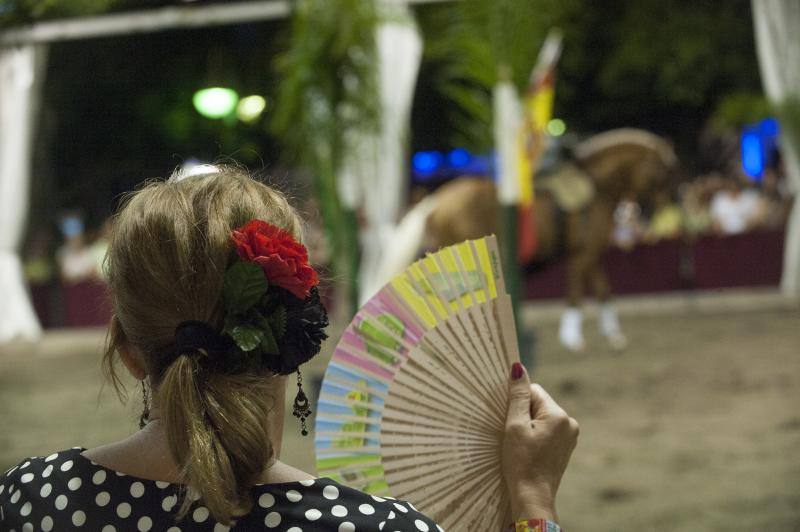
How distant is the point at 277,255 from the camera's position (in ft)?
4.11

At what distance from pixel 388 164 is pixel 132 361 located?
802cm

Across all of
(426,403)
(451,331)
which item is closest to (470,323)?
(451,331)

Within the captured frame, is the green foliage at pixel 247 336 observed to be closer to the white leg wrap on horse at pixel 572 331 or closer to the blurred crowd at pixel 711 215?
the white leg wrap on horse at pixel 572 331

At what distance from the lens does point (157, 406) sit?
4.40 feet

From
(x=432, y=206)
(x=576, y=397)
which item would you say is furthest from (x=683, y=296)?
Result: (x=576, y=397)

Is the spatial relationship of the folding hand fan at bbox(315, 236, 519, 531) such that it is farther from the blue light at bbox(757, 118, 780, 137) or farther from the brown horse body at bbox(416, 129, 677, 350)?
→ the blue light at bbox(757, 118, 780, 137)

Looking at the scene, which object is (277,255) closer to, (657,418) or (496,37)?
(496,37)

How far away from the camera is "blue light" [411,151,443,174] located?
1995 centimetres

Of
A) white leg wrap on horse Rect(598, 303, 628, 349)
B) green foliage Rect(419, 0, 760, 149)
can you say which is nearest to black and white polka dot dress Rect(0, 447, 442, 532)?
white leg wrap on horse Rect(598, 303, 628, 349)

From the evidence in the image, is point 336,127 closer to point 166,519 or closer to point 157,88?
point 166,519

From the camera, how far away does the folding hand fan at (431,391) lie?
1.45m

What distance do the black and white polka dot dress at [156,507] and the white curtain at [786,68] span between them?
4473 mm

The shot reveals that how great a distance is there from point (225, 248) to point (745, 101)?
509 inches

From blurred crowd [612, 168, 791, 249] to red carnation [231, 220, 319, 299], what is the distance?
12.9m
